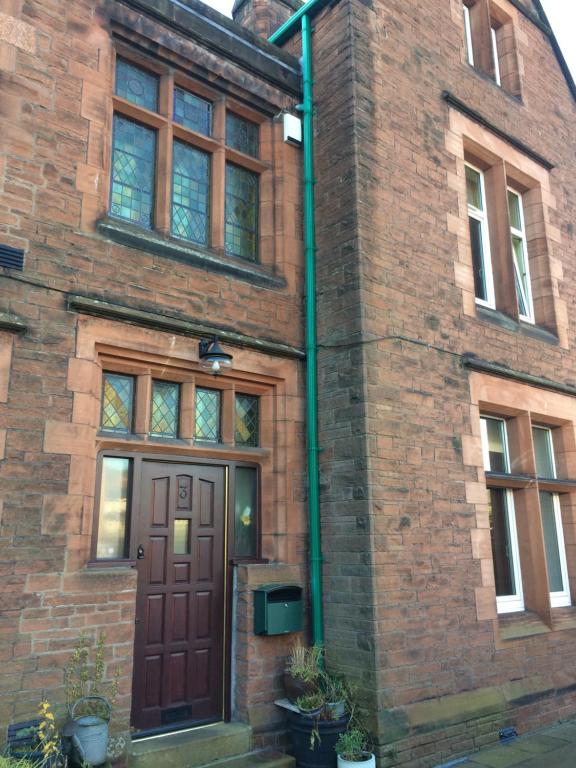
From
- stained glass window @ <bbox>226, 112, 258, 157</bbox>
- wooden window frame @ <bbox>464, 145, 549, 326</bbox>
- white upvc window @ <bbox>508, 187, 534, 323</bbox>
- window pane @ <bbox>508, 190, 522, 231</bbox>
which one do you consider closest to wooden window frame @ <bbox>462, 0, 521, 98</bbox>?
wooden window frame @ <bbox>464, 145, 549, 326</bbox>

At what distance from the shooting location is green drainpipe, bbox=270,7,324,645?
6.20 m

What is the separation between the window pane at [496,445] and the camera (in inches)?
310

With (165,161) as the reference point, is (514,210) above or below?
above

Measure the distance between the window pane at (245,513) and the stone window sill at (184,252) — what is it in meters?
1.90

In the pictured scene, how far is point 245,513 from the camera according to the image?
251 inches

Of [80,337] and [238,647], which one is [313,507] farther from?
[80,337]

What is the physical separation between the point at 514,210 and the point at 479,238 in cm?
127

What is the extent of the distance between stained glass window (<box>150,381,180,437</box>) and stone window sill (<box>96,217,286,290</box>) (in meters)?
1.17

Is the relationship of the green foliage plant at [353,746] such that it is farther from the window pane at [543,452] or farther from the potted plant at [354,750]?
the window pane at [543,452]

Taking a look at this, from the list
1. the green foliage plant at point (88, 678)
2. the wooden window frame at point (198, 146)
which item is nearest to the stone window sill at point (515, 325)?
the wooden window frame at point (198, 146)

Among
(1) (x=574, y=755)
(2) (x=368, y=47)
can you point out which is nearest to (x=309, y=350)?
(2) (x=368, y=47)

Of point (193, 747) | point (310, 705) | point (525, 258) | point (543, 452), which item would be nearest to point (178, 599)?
point (193, 747)

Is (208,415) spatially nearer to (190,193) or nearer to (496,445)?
(190,193)

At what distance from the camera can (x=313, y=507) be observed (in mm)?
6340
